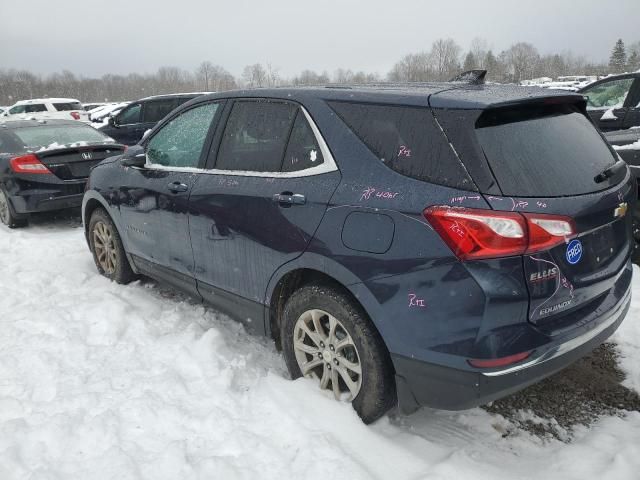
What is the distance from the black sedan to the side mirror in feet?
9.91

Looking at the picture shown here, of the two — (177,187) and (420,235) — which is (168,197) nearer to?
(177,187)

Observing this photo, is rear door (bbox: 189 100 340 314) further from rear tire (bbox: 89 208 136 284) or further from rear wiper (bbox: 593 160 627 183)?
rear tire (bbox: 89 208 136 284)

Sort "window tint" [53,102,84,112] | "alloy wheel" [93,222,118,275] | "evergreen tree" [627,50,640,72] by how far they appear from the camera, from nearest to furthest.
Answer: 1. "alloy wheel" [93,222,118,275]
2. "window tint" [53,102,84,112]
3. "evergreen tree" [627,50,640,72]

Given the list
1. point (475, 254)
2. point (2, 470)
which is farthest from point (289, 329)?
point (2, 470)

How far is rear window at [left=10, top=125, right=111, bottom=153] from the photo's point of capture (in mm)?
6949

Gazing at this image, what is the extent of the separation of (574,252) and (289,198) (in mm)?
1403

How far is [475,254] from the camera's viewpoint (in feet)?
6.73

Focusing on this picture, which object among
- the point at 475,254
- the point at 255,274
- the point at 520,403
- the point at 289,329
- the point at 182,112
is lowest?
the point at 520,403

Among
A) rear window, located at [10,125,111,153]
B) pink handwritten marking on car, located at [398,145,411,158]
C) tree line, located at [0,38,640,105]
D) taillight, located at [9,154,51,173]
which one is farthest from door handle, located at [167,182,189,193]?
tree line, located at [0,38,640,105]

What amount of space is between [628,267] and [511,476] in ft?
4.22

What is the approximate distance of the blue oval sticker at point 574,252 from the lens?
7.14ft

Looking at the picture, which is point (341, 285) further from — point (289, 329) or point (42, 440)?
point (42, 440)

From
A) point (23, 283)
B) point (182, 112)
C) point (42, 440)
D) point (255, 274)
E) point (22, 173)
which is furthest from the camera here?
point (22, 173)

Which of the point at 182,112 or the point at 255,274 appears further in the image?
the point at 182,112
